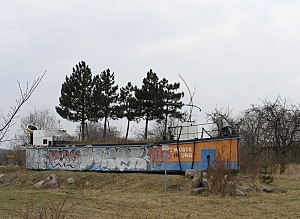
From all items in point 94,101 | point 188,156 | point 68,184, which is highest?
point 94,101

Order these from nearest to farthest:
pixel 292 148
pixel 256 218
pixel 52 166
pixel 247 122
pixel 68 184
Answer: pixel 256 218 < pixel 68 184 < pixel 52 166 < pixel 292 148 < pixel 247 122

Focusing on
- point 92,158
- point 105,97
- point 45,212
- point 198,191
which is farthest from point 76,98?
point 45,212

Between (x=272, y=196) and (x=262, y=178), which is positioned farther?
(x=262, y=178)

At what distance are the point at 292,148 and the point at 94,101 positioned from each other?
77.6 ft

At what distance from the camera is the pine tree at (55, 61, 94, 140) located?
51.5m

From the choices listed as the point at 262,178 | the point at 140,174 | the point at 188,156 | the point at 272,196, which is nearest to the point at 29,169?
the point at 140,174

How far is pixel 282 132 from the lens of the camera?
1631 inches

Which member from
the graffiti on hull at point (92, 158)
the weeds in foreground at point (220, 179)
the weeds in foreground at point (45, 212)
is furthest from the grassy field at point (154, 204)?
the graffiti on hull at point (92, 158)

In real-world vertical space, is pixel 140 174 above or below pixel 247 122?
below

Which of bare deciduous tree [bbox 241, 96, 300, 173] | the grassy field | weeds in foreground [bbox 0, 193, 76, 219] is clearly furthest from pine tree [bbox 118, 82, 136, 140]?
weeds in foreground [bbox 0, 193, 76, 219]

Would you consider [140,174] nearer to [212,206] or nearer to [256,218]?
[212,206]


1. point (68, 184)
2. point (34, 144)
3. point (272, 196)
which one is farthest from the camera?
point (34, 144)

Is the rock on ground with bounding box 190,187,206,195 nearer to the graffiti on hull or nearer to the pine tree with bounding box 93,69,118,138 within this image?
the graffiti on hull

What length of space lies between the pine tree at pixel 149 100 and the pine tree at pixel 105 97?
402 centimetres
